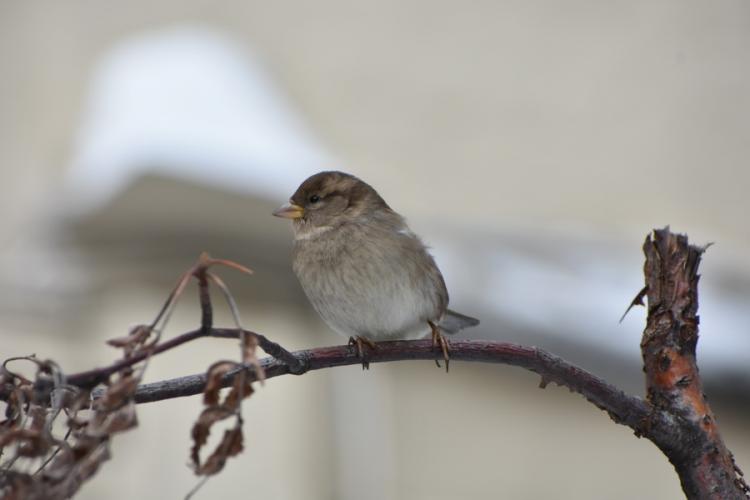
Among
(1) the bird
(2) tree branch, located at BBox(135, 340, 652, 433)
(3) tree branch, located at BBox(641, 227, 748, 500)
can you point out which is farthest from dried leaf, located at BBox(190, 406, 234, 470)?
(1) the bird

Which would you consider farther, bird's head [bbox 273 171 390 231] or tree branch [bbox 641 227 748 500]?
bird's head [bbox 273 171 390 231]

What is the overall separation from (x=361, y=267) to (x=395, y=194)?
4.00 metres

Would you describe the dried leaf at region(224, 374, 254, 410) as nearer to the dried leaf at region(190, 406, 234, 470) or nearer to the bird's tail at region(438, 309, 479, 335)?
the dried leaf at region(190, 406, 234, 470)

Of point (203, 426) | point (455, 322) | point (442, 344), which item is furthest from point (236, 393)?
point (455, 322)

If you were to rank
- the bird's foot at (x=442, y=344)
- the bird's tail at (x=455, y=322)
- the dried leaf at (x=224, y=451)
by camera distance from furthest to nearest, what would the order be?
1. the bird's tail at (x=455, y=322)
2. the bird's foot at (x=442, y=344)
3. the dried leaf at (x=224, y=451)

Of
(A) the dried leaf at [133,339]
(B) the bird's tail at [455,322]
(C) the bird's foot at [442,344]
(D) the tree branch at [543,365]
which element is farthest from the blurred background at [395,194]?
(A) the dried leaf at [133,339]

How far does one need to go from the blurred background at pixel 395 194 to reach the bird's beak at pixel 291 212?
1.84 metres

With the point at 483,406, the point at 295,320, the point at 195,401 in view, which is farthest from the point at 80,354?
the point at 483,406

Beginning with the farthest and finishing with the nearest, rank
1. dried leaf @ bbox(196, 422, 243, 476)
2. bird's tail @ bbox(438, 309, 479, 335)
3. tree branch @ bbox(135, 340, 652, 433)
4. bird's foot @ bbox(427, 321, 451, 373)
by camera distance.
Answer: bird's tail @ bbox(438, 309, 479, 335)
bird's foot @ bbox(427, 321, 451, 373)
tree branch @ bbox(135, 340, 652, 433)
dried leaf @ bbox(196, 422, 243, 476)

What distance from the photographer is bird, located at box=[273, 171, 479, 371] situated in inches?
130

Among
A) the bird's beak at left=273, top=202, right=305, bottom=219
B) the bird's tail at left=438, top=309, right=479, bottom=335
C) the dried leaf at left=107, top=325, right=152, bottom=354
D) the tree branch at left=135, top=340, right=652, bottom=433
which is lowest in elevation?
the dried leaf at left=107, top=325, right=152, bottom=354

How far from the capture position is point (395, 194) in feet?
24.1

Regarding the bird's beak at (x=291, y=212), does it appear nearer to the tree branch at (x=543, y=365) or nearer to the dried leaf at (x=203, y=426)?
the tree branch at (x=543, y=365)

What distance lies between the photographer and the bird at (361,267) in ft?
10.8
